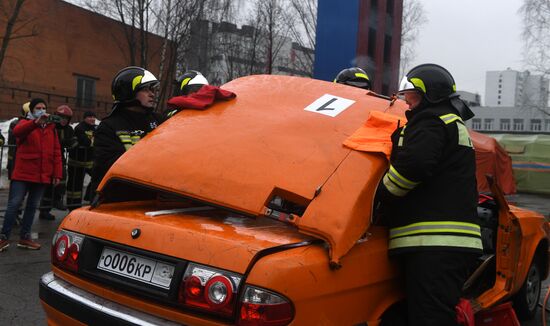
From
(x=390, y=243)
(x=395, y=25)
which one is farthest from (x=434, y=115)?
(x=395, y=25)

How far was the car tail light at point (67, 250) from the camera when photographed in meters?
2.73

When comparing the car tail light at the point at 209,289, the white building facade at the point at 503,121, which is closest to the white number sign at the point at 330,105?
the car tail light at the point at 209,289

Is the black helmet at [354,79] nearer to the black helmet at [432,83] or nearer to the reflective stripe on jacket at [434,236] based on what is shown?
the black helmet at [432,83]

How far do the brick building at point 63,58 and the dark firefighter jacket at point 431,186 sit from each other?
20.6m

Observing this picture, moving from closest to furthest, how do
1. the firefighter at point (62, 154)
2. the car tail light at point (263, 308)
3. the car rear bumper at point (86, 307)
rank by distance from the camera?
the car tail light at point (263, 308) < the car rear bumper at point (86, 307) < the firefighter at point (62, 154)

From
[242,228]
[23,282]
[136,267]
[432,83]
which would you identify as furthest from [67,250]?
[23,282]

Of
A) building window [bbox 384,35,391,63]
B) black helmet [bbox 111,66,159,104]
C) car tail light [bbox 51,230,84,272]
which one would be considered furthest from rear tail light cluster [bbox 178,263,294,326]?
building window [bbox 384,35,391,63]

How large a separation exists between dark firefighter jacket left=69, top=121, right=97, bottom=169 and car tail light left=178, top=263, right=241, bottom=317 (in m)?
7.05

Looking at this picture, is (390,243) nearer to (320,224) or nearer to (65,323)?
(320,224)

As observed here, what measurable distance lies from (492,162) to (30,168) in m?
16.3

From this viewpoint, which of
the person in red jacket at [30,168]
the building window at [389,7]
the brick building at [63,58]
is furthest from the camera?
the brick building at [63,58]

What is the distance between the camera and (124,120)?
4.16 metres

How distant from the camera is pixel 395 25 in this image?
15.2 m

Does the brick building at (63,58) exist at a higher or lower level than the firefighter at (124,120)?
higher
